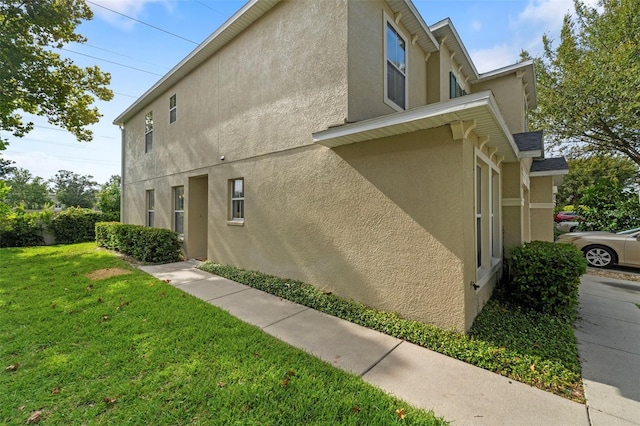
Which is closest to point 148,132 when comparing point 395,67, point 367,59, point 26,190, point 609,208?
point 367,59

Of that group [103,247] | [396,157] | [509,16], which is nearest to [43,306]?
[396,157]

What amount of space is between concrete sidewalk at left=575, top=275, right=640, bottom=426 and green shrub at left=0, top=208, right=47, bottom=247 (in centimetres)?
1834

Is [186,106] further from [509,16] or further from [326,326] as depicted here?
[509,16]

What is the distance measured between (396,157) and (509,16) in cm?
694

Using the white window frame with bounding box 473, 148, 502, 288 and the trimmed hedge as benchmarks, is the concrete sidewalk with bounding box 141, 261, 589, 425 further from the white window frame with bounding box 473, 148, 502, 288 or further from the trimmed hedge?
the trimmed hedge

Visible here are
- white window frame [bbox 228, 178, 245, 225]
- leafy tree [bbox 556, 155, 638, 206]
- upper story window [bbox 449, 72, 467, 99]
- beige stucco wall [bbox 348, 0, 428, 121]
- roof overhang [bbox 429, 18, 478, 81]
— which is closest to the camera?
beige stucco wall [bbox 348, 0, 428, 121]

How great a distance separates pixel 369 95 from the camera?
5191 mm

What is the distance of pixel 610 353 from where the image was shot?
3.43m

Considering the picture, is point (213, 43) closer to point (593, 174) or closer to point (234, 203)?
point (234, 203)

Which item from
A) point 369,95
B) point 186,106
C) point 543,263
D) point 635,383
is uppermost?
point 186,106

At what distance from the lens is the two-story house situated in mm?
3797

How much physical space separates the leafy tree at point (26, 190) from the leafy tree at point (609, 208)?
7061cm

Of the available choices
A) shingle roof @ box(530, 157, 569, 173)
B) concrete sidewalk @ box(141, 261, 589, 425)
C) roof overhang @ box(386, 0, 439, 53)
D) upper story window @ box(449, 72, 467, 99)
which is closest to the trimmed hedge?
concrete sidewalk @ box(141, 261, 589, 425)

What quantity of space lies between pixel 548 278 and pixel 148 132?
1431 centimetres
